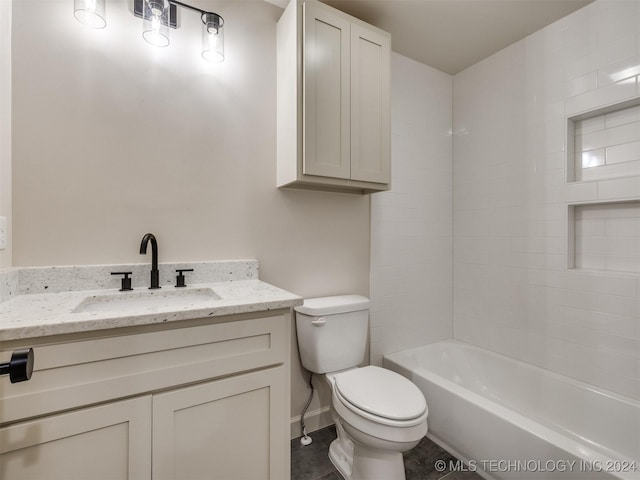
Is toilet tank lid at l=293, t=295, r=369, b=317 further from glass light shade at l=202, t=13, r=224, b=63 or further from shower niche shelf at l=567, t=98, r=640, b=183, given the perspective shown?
shower niche shelf at l=567, t=98, r=640, b=183

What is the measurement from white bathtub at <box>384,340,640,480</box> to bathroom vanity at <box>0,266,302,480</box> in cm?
97

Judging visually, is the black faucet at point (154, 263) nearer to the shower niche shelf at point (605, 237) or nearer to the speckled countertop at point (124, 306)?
the speckled countertop at point (124, 306)

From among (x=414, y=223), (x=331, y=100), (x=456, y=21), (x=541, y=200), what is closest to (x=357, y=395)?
(x=414, y=223)

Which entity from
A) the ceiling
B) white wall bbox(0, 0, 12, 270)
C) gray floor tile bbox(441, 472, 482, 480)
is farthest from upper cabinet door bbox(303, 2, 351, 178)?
gray floor tile bbox(441, 472, 482, 480)

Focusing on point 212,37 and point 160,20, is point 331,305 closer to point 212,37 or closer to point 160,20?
point 212,37

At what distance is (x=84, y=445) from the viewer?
0.85 m

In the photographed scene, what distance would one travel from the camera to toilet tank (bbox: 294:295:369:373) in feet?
5.32

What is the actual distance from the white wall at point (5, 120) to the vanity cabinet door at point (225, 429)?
84cm

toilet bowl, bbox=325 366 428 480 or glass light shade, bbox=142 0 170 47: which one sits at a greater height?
glass light shade, bbox=142 0 170 47

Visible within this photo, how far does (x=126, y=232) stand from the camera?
1.36 metres

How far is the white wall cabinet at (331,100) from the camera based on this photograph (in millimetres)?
1516

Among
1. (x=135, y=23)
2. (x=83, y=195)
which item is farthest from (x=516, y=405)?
(x=135, y=23)

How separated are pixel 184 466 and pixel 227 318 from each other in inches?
18.2

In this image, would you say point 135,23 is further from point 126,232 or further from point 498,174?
point 498,174
